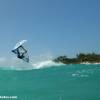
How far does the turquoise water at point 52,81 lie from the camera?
143 feet

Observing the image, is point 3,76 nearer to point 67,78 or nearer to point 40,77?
point 40,77

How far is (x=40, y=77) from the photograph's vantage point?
152 ft

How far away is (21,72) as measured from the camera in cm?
4550

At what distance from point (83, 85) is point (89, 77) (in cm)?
151

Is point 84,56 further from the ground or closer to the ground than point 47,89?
further from the ground

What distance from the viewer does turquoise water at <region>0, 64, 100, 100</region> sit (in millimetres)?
43688

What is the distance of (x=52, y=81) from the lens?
1871 inches

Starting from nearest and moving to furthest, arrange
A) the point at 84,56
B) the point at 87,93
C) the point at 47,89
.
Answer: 1. the point at 87,93
2. the point at 47,89
3. the point at 84,56

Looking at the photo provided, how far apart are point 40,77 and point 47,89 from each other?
259cm

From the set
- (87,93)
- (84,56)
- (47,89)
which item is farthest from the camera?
(84,56)

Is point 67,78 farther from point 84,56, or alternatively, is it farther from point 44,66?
point 84,56

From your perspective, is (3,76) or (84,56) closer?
(3,76)

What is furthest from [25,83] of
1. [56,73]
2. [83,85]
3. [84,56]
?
[84,56]

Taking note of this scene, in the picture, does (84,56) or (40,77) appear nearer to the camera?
(40,77)
